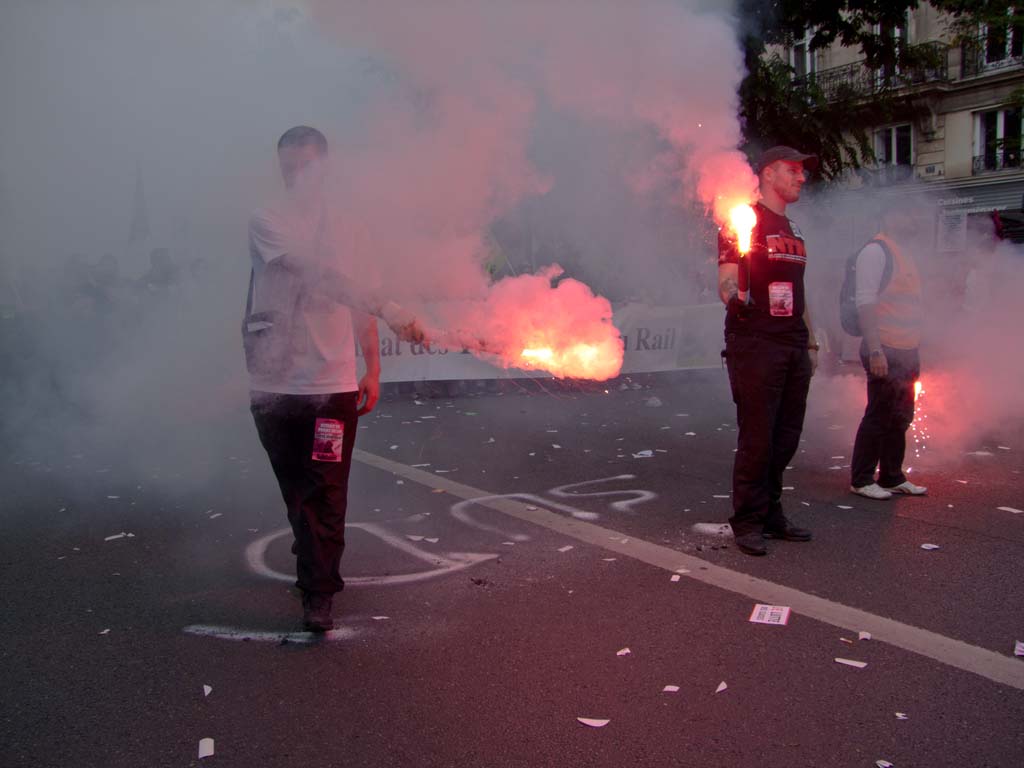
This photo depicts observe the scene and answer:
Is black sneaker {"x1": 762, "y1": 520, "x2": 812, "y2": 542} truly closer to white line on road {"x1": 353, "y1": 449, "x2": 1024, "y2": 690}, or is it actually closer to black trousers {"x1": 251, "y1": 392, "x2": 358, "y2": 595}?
white line on road {"x1": 353, "y1": 449, "x2": 1024, "y2": 690}

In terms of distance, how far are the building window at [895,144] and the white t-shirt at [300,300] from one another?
96.9ft

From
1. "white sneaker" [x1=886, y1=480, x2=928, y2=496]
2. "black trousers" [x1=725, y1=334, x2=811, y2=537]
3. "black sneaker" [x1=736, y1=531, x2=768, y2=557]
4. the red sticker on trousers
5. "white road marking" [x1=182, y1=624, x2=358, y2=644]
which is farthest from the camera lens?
"white sneaker" [x1=886, y1=480, x2=928, y2=496]

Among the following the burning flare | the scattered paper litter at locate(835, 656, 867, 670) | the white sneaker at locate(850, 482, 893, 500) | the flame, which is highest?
the flame

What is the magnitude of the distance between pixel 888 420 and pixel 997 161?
1011 inches

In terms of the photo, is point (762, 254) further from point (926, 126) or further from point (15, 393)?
point (926, 126)

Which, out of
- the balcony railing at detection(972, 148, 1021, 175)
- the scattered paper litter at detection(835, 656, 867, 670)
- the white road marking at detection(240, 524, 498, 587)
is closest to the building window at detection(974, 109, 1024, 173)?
the balcony railing at detection(972, 148, 1021, 175)

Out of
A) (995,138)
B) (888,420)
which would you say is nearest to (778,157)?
(888,420)

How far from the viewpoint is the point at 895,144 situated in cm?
2964

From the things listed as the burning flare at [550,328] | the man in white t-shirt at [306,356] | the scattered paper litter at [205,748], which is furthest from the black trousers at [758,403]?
the scattered paper litter at [205,748]

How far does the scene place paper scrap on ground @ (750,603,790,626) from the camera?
3436 millimetres

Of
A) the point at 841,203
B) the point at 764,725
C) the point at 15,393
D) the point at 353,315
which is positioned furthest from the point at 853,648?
the point at 15,393

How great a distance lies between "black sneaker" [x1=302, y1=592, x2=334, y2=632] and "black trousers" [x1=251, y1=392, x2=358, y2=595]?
0.03 metres

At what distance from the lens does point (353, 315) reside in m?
3.93

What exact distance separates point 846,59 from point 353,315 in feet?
90.9
